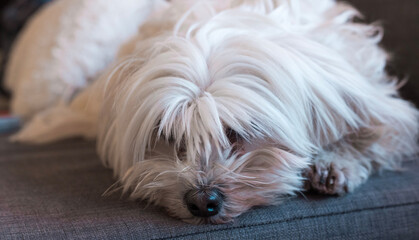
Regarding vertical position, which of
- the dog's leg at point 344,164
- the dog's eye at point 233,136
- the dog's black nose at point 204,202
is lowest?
the dog's leg at point 344,164

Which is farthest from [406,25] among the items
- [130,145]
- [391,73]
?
[130,145]

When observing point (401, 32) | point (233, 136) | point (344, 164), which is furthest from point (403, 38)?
point (233, 136)

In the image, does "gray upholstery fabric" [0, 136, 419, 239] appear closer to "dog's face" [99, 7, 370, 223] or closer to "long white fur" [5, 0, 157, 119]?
"dog's face" [99, 7, 370, 223]

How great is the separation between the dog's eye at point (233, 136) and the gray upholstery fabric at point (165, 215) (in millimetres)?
182

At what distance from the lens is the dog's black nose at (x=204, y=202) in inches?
47.4

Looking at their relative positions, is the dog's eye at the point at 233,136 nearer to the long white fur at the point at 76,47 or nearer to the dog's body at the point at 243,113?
the dog's body at the point at 243,113

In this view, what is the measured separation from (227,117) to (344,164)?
1.19 ft

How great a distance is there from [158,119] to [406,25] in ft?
3.40

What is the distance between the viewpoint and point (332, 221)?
4.12 ft

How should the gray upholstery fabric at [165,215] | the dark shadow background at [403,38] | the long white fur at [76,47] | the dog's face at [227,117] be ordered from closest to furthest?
the gray upholstery fabric at [165,215], the dog's face at [227,117], the dark shadow background at [403,38], the long white fur at [76,47]

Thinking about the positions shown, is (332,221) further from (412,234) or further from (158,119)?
(158,119)

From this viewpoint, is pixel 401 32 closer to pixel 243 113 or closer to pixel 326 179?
pixel 326 179

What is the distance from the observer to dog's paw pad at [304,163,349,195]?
4.38 feet

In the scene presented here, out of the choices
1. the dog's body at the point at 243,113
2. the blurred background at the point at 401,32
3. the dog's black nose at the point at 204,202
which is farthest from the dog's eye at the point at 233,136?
the blurred background at the point at 401,32
